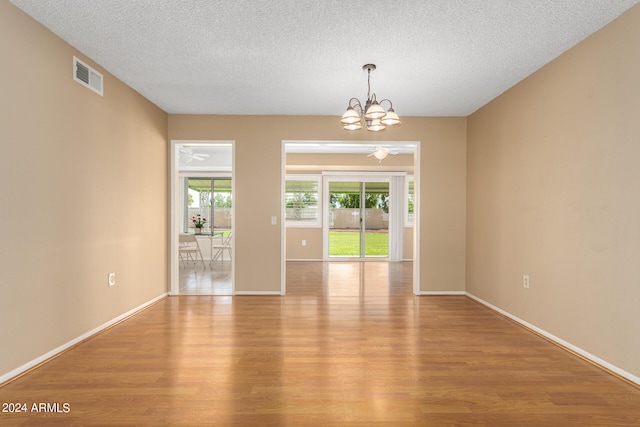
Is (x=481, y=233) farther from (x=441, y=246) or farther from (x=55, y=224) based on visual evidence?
(x=55, y=224)

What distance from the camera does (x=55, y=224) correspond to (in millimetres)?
2574

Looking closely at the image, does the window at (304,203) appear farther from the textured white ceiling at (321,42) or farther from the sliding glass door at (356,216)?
the textured white ceiling at (321,42)

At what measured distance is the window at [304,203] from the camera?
8000 millimetres

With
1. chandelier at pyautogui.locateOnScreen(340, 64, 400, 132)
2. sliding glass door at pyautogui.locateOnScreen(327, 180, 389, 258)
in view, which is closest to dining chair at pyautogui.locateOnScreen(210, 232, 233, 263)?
sliding glass door at pyautogui.locateOnScreen(327, 180, 389, 258)

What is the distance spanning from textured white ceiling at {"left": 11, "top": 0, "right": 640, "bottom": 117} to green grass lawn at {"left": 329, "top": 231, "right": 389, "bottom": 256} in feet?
15.1

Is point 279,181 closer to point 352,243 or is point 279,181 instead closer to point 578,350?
point 578,350

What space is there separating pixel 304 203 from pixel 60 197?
18.7ft

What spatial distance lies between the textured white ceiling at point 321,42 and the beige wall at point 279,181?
2.34 ft

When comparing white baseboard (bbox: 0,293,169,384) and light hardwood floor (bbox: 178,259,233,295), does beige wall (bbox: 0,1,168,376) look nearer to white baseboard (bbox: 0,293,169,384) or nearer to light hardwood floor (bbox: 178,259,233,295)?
white baseboard (bbox: 0,293,169,384)

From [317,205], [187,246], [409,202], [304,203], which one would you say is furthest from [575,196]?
[187,246]

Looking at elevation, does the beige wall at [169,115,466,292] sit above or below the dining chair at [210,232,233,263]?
above

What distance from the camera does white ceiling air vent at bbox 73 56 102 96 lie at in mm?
2836

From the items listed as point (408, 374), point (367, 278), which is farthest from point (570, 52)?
point (367, 278)

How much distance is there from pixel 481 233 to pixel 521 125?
1.47 metres
